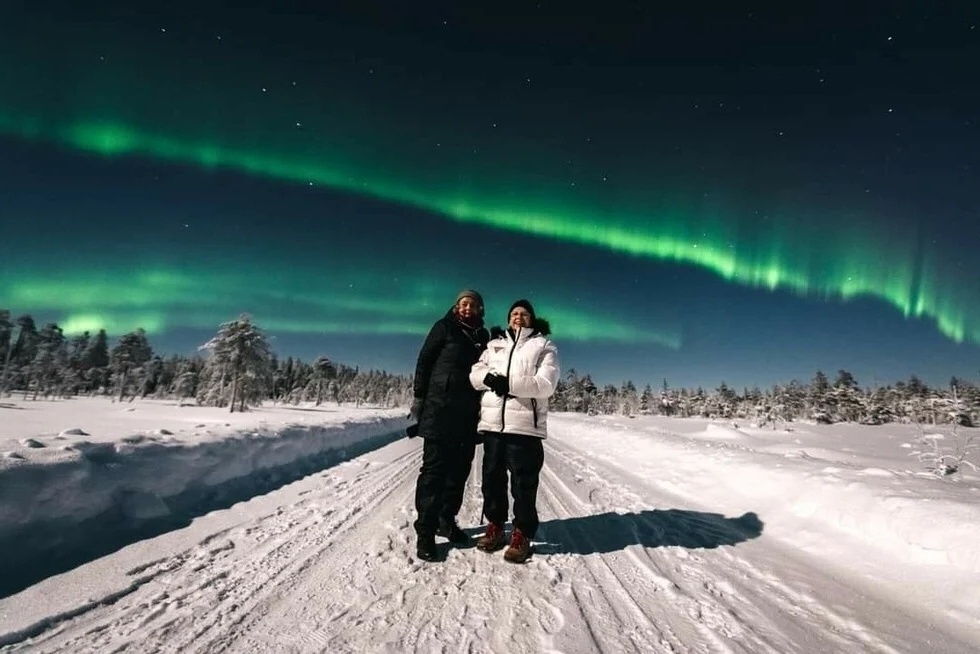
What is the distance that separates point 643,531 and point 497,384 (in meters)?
2.69

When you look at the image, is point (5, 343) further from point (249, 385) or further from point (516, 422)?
point (516, 422)

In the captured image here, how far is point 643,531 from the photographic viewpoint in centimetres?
470

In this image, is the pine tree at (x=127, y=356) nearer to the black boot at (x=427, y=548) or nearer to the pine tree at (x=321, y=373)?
the pine tree at (x=321, y=373)

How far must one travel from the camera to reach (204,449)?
5.85 m

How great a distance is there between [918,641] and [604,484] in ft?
17.5

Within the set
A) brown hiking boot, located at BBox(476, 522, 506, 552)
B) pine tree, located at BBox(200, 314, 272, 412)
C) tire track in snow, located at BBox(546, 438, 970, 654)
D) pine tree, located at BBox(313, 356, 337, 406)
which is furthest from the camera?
pine tree, located at BBox(313, 356, 337, 406)

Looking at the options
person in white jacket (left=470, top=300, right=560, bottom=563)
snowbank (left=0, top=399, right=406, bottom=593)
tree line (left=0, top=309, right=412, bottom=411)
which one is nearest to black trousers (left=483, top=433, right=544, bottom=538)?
person in white jacket (left=470, top=300, right=560, bottom=563)

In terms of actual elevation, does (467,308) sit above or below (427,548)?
above

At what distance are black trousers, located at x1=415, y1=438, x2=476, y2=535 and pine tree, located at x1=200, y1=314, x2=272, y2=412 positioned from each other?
145ft

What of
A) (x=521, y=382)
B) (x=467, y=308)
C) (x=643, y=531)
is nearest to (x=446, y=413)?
(x=521, y=382)

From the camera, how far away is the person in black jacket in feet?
12.5

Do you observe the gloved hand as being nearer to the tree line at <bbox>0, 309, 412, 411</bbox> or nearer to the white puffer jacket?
the white puffer jacket

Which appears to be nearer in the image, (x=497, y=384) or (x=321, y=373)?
(x=497, y=384)

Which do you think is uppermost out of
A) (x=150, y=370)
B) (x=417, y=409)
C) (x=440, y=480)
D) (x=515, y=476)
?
(x=417, y=409)
